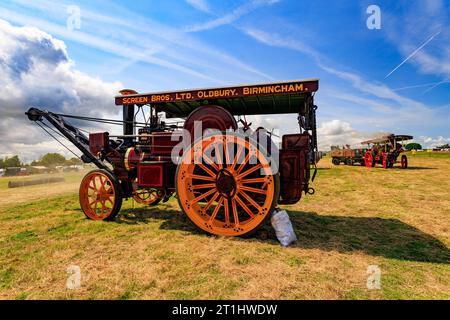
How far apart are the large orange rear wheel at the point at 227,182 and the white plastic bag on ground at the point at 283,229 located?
0.25 meters

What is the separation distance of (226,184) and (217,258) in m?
1.36

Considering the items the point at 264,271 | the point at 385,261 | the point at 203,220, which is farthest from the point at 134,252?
the point at 385,261

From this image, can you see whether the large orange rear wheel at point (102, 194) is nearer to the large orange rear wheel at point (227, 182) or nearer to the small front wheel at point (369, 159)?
the large orange rear wheel at point (227, 182)

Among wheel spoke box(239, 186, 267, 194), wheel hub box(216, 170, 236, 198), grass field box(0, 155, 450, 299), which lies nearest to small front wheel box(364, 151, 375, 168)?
grass field box(0, 155, 450, 299)

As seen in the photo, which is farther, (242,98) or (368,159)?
(368,159)

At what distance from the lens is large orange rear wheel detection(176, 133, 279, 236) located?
4.27 m

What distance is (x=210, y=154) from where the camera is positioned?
474cm

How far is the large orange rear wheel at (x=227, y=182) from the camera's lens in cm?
427

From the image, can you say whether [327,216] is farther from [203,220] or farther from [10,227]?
[10,227]

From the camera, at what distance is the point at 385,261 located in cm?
360

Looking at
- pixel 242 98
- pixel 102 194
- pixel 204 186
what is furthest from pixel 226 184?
pixel 102 194

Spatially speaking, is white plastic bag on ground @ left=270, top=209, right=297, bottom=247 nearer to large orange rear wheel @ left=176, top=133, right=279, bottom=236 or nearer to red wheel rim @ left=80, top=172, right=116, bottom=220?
large orange rear wheel @ left=176, top=133, right=279, bottom=236

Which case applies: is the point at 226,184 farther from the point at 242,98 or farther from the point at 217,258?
the point at 242,98

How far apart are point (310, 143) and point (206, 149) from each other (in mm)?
2322
